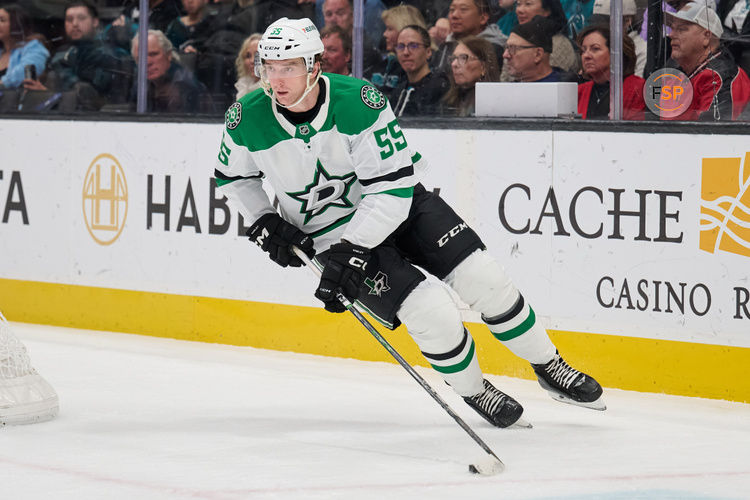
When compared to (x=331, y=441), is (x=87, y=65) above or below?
above

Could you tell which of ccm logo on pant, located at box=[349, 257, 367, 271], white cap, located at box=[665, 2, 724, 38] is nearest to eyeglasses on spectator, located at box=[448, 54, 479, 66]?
white cap, located at box=[665, 2, 724, 38]

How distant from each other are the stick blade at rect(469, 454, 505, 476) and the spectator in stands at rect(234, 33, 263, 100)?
2517mm

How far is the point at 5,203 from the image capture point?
5898mm

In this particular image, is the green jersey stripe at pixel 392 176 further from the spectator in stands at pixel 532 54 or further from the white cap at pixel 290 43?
the spectator in stands at pixel 532 54

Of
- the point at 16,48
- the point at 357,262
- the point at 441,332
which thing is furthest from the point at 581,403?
the point at 16,48

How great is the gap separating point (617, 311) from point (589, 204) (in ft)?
1.22

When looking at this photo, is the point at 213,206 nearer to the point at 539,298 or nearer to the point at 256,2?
the point at 256,2

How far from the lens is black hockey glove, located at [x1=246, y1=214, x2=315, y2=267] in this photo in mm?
3568

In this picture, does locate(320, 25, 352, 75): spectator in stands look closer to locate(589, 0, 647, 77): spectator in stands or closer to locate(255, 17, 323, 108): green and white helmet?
locate(589, 0, 647, 77): spectator in stands

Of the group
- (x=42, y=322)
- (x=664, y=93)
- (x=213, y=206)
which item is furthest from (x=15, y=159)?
(x=664, y=93)

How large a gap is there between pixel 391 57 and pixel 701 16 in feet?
4.17

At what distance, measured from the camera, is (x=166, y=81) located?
18.0 ft

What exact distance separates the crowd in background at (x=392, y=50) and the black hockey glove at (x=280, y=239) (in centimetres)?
135

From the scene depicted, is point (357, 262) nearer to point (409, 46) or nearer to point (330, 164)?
point (330, 164)
